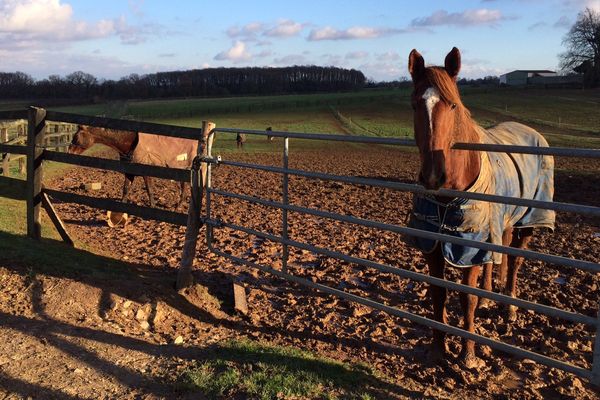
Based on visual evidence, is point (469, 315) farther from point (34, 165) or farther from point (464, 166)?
point (34, 165)

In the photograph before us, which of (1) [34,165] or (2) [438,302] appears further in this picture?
(1) [34,165]

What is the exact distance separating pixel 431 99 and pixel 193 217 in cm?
299

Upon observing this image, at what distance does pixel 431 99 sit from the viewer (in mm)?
3141

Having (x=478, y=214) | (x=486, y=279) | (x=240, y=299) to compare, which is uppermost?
(x=478, y=214)

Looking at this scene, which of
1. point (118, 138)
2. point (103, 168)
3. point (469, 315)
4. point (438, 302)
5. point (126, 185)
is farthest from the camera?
point (126, 185)

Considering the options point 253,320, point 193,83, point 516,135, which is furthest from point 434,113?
point 193,83

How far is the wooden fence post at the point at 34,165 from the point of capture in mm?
6203

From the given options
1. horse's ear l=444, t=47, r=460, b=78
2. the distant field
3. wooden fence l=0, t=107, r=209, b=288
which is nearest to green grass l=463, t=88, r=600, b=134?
the distant field

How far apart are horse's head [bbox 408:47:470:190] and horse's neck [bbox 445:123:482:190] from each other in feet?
0.44

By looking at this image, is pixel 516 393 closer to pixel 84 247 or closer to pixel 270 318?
pixel 270 318

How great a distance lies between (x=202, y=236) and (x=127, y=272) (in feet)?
7.62

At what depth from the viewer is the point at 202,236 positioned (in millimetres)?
7777

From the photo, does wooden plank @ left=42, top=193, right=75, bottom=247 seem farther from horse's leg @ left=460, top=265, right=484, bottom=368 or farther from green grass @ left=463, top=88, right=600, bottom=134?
green grass @ left=463, top=88, right=600, bottom=134

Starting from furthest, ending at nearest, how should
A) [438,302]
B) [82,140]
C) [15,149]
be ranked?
1. [82,140]
2. [15,149]
3. [438,302]
